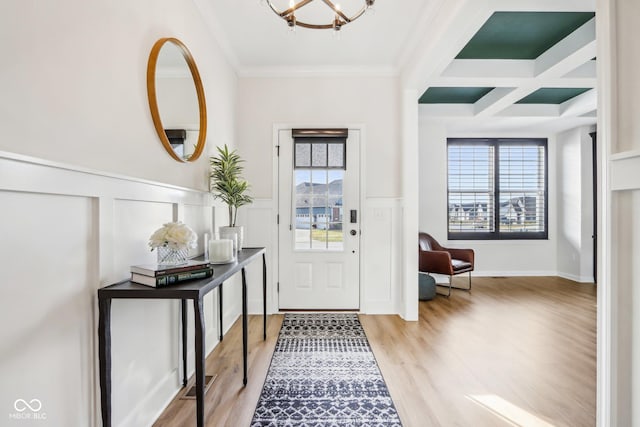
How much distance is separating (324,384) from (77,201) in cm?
172

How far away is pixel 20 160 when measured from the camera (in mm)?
943

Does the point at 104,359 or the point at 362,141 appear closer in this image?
the point at 104,359

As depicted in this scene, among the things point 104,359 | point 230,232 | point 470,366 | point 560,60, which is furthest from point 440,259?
point 104,359

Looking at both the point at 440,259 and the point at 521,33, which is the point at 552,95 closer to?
the point at 521,33

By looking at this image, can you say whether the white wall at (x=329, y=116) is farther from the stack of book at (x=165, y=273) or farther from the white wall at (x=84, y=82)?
the stack of book at (x=165, y=273)

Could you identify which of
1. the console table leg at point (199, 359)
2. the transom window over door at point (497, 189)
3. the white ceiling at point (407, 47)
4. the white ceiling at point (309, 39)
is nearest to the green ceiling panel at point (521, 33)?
the white ceiling at point (407, 47)

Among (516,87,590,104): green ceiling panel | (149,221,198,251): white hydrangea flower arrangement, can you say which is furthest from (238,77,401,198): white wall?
(516,87,590,104): green ceiling panel

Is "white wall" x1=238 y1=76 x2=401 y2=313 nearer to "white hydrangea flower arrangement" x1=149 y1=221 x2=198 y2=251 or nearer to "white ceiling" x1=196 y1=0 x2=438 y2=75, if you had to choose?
"white ceiling" x1=196 y1=0 x2=438 y2=75

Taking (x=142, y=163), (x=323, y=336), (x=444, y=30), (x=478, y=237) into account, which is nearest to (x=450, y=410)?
(x=323, y=336)

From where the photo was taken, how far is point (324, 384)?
2.07m

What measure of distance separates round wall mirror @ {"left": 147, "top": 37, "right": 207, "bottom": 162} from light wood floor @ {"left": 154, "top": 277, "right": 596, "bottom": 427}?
5.00 feet

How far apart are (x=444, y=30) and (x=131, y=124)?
2126mm

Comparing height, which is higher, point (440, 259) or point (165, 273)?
point (165, 273)

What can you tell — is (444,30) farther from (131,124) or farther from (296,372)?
(296,372)
